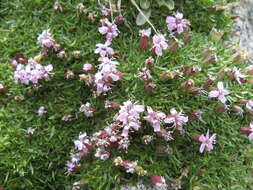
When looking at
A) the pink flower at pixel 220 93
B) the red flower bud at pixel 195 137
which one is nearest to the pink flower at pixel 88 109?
the red flower bud at pixel 195 137

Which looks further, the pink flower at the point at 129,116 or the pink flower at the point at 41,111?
the pink flower at the point at 41,111

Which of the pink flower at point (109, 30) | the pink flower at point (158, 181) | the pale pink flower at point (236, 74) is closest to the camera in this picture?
the pink flower at point (158, 181)

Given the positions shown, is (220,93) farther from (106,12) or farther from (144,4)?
(106,12)

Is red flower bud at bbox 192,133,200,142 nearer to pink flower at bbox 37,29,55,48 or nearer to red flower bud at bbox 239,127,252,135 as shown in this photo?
red flower bud at bbox 239,127,252,135

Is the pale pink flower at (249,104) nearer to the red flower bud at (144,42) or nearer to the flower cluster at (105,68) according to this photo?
the red flower bud at (144,42)

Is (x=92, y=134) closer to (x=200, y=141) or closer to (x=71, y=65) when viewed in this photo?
(x=71, y=65)

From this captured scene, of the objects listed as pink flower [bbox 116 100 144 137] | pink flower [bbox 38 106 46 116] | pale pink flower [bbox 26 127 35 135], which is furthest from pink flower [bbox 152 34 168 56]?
pale pink flower [bbox 26 127 35 135]
